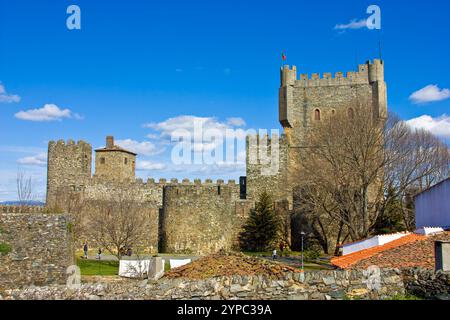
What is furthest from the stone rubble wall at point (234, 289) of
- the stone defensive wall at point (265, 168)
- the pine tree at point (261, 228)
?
the stone defensive wall at point (265, 168)

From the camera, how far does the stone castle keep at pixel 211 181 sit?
38.5 m

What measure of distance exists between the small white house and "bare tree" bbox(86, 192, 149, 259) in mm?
16512

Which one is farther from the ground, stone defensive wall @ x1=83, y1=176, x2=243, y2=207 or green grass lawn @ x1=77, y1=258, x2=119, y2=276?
stone defensive wall @ x1=83, y1=176, x2=243, y2=207

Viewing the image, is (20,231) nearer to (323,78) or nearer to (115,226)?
(115,226)

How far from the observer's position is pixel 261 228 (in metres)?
39.0

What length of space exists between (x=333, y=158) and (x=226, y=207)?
10908 mm

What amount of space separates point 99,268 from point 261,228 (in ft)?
47.1

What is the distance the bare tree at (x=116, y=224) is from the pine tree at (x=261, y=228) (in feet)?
24.5

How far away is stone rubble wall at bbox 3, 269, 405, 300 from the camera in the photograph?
10.0 m

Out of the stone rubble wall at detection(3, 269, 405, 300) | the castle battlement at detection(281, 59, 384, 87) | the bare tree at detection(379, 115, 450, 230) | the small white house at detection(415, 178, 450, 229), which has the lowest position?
the stone rubble wall at detection(3, 269, 405, 300)

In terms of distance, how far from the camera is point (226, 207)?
3912 centimetres

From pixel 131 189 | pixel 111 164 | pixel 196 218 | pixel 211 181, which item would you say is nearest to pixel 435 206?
pixel 196 218

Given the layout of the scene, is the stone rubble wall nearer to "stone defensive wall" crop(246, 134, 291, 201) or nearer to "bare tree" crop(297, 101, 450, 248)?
"bare tree" crop(297, 101, 450, 248)

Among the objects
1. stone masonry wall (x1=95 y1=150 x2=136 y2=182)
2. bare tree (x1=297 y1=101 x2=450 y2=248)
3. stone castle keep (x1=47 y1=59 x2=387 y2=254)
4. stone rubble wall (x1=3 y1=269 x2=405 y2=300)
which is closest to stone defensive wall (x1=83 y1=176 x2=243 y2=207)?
stone castle keep (x1=47 y1=59 x2=387 y2=254)
